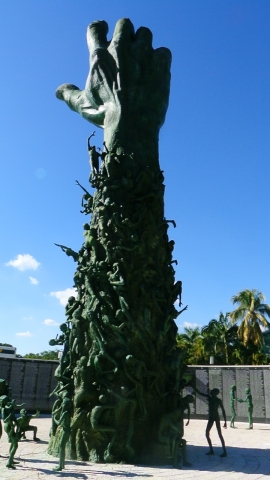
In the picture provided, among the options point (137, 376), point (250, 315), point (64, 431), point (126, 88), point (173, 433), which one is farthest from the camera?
point (250, 315)

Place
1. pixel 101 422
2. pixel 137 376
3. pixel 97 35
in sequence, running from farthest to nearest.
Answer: pixel 97 35 < pixel 137 376 < pixel 101 422

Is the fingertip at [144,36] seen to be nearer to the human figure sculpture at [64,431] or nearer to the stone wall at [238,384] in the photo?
the human figure sculpture at [64,431]

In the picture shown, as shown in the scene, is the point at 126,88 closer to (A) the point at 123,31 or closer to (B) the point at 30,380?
(A) the point at 123,31

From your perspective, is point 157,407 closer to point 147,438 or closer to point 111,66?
point 147,438

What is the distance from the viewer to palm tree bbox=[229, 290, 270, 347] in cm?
3294

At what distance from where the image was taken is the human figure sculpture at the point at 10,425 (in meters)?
8.37

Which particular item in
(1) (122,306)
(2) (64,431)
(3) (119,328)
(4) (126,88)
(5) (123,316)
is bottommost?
(2) (64,431)

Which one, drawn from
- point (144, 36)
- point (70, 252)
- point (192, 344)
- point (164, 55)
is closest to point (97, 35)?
point (144, 36)

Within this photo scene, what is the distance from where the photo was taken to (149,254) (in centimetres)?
1132

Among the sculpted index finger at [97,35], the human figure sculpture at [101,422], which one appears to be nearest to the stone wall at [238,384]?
the human figure sculpture at [101,422]

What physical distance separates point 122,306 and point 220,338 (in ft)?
88.3

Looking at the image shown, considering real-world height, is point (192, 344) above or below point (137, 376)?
above

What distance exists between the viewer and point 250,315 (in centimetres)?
3362

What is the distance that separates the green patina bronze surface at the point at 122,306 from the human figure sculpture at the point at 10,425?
2.99ft
